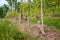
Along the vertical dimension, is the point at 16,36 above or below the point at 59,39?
above

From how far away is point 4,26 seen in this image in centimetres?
632

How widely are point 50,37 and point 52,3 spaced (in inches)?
70.9

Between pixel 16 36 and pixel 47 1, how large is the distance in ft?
12.0

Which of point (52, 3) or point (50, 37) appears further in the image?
point (52, 3)

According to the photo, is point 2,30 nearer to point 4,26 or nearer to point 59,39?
point 4,26

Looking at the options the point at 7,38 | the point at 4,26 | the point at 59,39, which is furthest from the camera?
the point at 59,39

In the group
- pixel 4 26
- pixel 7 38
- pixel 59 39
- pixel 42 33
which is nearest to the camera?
pixel 7 38

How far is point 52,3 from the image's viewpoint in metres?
9.43

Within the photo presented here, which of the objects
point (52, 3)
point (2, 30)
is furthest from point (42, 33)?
point (2, 30)

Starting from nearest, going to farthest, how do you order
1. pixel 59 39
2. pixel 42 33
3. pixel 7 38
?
1. pixel 7 38
2. pixel 59 39
3. pixel 42 33

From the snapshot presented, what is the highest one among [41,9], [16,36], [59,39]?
[41,9]

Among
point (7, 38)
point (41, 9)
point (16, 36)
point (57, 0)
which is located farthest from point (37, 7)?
point (7, 38)

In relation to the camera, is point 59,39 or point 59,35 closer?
point 59,39

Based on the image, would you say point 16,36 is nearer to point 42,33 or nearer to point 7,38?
point 7,38
